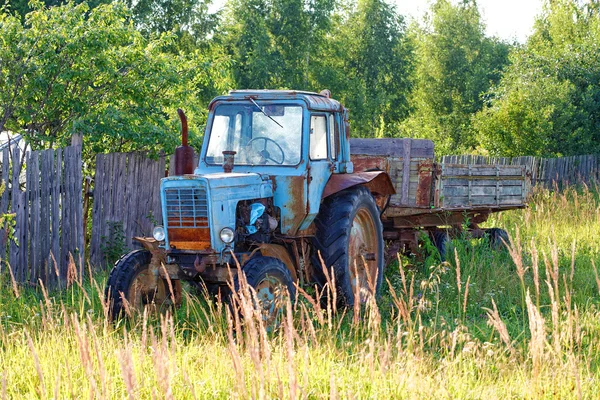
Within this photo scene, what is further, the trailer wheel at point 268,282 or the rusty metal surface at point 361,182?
the rusty metal surface at point 361,182

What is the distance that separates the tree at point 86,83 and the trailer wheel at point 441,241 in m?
3.49

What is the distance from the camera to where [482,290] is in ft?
23.9

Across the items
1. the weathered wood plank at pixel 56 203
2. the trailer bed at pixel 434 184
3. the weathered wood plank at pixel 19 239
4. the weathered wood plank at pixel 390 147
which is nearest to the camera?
the weathered wood plank at pixel 19 239

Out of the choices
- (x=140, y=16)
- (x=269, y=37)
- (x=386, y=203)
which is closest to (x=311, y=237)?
(x=386, y=203)

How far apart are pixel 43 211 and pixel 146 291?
84.3 inches

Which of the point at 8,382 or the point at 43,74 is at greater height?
the point at 43,74

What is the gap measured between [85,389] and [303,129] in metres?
3.21

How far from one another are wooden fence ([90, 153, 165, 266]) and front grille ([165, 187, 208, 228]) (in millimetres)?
2756

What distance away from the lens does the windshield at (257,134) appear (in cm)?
637

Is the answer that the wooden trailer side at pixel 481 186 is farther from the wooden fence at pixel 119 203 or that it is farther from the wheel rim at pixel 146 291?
the wheel rim at pixel 146 291

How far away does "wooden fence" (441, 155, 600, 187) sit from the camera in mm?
17392

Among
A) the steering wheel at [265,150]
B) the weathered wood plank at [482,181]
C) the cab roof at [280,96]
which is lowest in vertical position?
the weathered wood plank at [482,181]

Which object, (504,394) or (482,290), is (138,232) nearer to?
(482,290)

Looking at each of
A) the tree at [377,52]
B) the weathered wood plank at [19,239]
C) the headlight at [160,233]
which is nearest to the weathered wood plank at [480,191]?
the headlight at [160,233]
